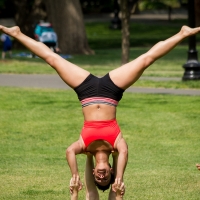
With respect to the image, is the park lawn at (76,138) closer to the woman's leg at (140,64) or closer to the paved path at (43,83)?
the paved path at (43,83)

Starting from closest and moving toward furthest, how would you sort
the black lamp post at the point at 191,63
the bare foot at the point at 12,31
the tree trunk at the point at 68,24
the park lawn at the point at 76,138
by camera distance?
the bare foot at the point at 12,31, the park lawn at the point at 76,138, the black lamp post at the point at 191,63, the tree trunk at the point at 68,24

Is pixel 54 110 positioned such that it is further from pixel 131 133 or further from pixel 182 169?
pixel 182 169

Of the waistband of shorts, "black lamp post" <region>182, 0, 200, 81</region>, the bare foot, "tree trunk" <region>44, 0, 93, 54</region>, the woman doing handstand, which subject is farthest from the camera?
"tree trunk" <region>44, 0, 93, 54</region>

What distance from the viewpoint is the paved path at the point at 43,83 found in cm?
1983

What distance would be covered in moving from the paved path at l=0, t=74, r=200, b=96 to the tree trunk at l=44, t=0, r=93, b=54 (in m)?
12.2

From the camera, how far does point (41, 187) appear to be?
382 inches

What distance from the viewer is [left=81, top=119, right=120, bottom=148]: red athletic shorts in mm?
7121

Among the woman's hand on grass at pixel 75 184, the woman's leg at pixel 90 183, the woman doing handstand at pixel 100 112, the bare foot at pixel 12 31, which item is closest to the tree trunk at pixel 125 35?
the bare foot at pixel 12 31

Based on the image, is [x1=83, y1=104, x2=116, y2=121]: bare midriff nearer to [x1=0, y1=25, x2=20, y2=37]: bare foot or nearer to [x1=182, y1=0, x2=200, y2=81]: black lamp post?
[x1=0, y1=25, x2=20, y2=37]: bare foot

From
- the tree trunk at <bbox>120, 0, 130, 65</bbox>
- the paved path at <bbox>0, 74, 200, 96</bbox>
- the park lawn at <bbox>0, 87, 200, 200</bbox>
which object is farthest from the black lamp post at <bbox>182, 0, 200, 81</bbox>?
the tree trunk at <bbox>120, 0, 130, 65</bbox>

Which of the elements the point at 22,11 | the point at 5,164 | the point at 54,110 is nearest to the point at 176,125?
the point at 54,110

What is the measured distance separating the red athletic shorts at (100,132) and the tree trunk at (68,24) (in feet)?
96.3

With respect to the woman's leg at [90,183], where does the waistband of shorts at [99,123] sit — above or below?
above

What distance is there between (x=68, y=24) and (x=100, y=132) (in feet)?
98.5
